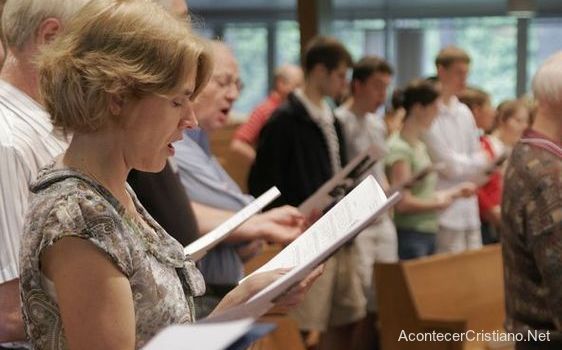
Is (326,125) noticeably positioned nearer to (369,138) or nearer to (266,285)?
(369,138)

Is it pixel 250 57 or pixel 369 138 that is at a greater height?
pixel 369 138

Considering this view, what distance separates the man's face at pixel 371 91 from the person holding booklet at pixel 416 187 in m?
0.26

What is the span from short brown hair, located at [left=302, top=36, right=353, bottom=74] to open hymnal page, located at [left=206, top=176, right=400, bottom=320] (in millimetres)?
3775

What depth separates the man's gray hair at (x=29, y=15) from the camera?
2363mm

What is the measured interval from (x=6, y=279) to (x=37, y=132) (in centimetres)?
30

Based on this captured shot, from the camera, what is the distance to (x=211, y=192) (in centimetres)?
377

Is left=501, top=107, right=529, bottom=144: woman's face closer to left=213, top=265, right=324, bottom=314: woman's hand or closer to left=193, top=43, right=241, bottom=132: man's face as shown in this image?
left=193, top=43, right=241, bottom=132: man's face

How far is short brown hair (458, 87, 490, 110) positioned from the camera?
790cm

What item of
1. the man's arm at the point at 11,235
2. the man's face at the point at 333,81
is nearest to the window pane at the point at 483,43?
the man's face at the point at 333,81

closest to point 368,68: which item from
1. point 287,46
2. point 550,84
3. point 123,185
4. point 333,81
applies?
point 333,81

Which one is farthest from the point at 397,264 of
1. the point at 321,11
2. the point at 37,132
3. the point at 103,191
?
the point at 321,11

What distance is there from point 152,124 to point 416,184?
15.1 feet

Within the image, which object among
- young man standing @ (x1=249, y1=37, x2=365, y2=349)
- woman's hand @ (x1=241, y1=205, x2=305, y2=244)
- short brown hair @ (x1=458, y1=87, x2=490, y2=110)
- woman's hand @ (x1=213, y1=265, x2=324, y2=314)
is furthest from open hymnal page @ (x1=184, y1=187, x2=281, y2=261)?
short brown hair @ (x1=458, y1=87, x2=490, y2=110)

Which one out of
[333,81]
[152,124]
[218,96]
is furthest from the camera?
[333,81]
